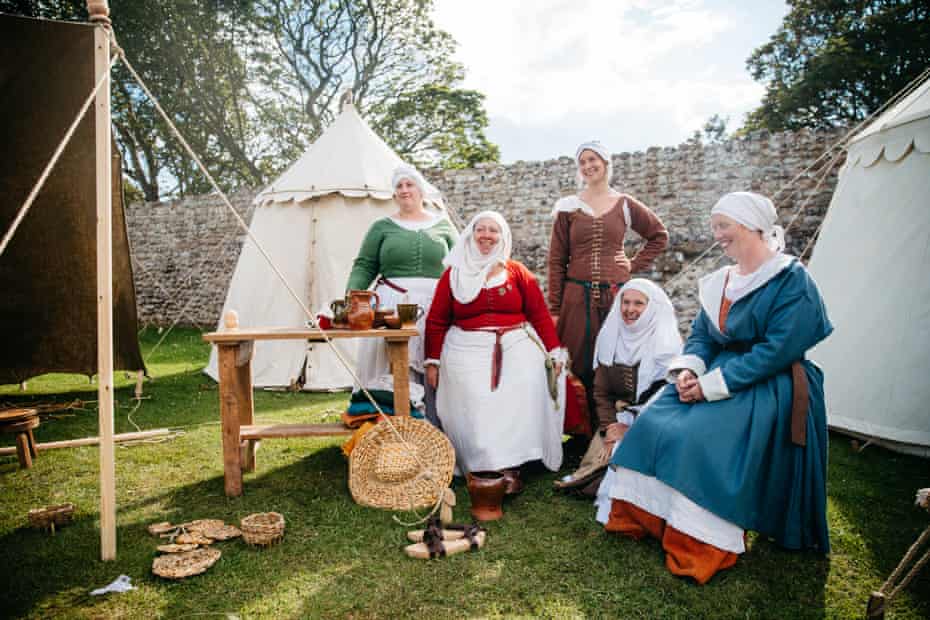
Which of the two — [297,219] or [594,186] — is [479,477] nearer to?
[594,186]

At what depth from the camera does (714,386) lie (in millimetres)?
2037

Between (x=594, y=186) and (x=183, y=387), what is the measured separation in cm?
424

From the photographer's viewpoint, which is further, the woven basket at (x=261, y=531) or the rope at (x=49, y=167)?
the woven basket at (x=261, y=531)

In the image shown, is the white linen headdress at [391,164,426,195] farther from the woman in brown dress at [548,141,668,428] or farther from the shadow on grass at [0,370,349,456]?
the shadow on grass at [0,370,349,456]

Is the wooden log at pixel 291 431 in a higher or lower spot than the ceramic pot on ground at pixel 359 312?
lower

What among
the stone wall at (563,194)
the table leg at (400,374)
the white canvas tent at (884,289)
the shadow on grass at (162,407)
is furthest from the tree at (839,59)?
the table leg at (400,374)

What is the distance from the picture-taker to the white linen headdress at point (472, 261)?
2.79 meters

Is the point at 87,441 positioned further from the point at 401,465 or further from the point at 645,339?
the point at 645,339

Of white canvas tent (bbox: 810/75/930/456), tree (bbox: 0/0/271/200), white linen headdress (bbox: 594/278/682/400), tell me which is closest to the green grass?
white canvas tent (bbox: 810/75/930/456)

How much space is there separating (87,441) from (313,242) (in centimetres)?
258

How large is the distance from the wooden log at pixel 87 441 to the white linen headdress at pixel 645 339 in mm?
2892

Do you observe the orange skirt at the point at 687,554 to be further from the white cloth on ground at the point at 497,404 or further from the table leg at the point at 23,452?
the table leg at the point at 23,452

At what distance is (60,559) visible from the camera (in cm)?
206

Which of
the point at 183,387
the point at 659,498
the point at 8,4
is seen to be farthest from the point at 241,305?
the point at 8,4
